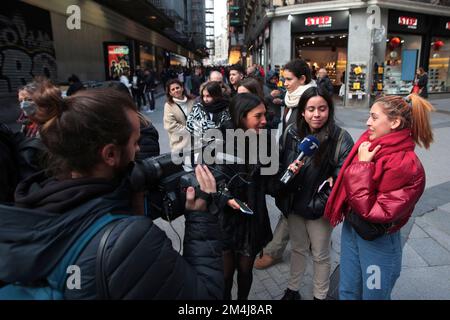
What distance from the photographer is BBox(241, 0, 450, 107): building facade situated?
14.6 m

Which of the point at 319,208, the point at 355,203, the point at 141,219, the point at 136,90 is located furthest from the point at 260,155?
the point at 136,90

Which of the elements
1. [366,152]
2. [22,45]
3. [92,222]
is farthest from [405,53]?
[92,222]

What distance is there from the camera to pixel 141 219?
43.3 inches

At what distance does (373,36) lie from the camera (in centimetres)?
1447

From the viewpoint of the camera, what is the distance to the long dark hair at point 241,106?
242cm

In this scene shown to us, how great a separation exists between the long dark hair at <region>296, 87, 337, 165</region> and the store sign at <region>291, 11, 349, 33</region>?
557 inches

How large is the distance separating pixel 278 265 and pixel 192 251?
2.36 metres

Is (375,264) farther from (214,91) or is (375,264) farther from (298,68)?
(214,91)

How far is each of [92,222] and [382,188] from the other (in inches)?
62.1

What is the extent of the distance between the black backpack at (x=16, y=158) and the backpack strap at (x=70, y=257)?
1276mm

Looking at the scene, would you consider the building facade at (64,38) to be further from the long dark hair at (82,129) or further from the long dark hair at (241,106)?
the long dark hair at (82,129)

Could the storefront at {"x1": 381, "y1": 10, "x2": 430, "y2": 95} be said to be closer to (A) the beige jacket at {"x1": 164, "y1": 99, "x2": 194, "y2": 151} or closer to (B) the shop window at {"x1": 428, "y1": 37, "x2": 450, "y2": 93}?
(B) the shop window at {"x1": 428, "y1": 37, "x2": 450, "y2": 93}

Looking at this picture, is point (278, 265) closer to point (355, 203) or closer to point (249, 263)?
point (249, 263)

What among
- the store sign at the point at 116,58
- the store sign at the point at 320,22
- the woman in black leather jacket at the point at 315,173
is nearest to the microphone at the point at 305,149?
the woman in black leather jacket at the point at 315,173
